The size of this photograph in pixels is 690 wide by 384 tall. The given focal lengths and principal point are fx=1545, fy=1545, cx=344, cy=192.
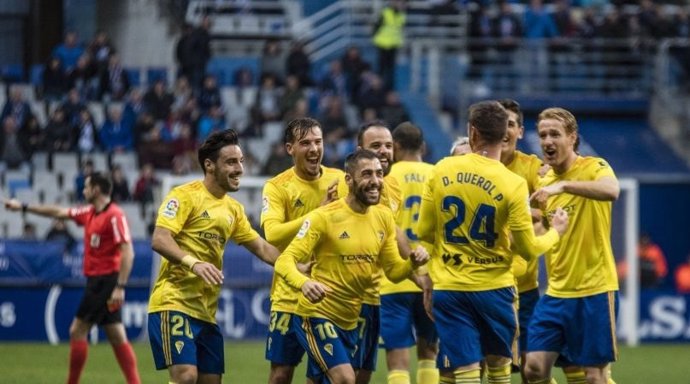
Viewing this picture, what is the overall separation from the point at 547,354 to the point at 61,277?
1354cm

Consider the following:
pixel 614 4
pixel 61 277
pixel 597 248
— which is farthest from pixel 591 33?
pixel 597 248

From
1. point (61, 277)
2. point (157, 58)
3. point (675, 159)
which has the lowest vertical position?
point (61, 277)

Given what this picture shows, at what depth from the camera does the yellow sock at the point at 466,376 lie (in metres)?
10.8

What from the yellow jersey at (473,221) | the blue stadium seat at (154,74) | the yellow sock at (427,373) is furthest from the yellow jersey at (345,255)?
the blue stadium seat at (154,74)

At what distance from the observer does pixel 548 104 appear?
31438 millimetres

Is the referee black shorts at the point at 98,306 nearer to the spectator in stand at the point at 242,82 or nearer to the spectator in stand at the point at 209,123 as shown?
the spectator in stand at the point at 209,123

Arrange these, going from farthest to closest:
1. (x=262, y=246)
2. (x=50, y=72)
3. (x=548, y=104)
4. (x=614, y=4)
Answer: (x=614, y=4) → (x=548, y=104) → (x=50, y=72) → (x=262, y=246)

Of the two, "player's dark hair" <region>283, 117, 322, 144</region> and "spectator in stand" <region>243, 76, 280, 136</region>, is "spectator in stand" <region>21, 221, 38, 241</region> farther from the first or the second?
"player's dark hair" <region>283, 117, 322, 144</region>

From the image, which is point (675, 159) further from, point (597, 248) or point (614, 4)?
point (597, 248)

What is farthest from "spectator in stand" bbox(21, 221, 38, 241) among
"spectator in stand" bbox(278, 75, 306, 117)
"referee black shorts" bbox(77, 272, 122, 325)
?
"referee black shorts" bbox(77, 272, 122, 325)

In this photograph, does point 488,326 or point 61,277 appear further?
point 61,277

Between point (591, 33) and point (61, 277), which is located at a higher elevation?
point (591, 33)

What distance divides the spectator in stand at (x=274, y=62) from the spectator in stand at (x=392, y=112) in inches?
97.4

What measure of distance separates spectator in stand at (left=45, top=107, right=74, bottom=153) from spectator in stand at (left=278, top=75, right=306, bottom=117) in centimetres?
394
